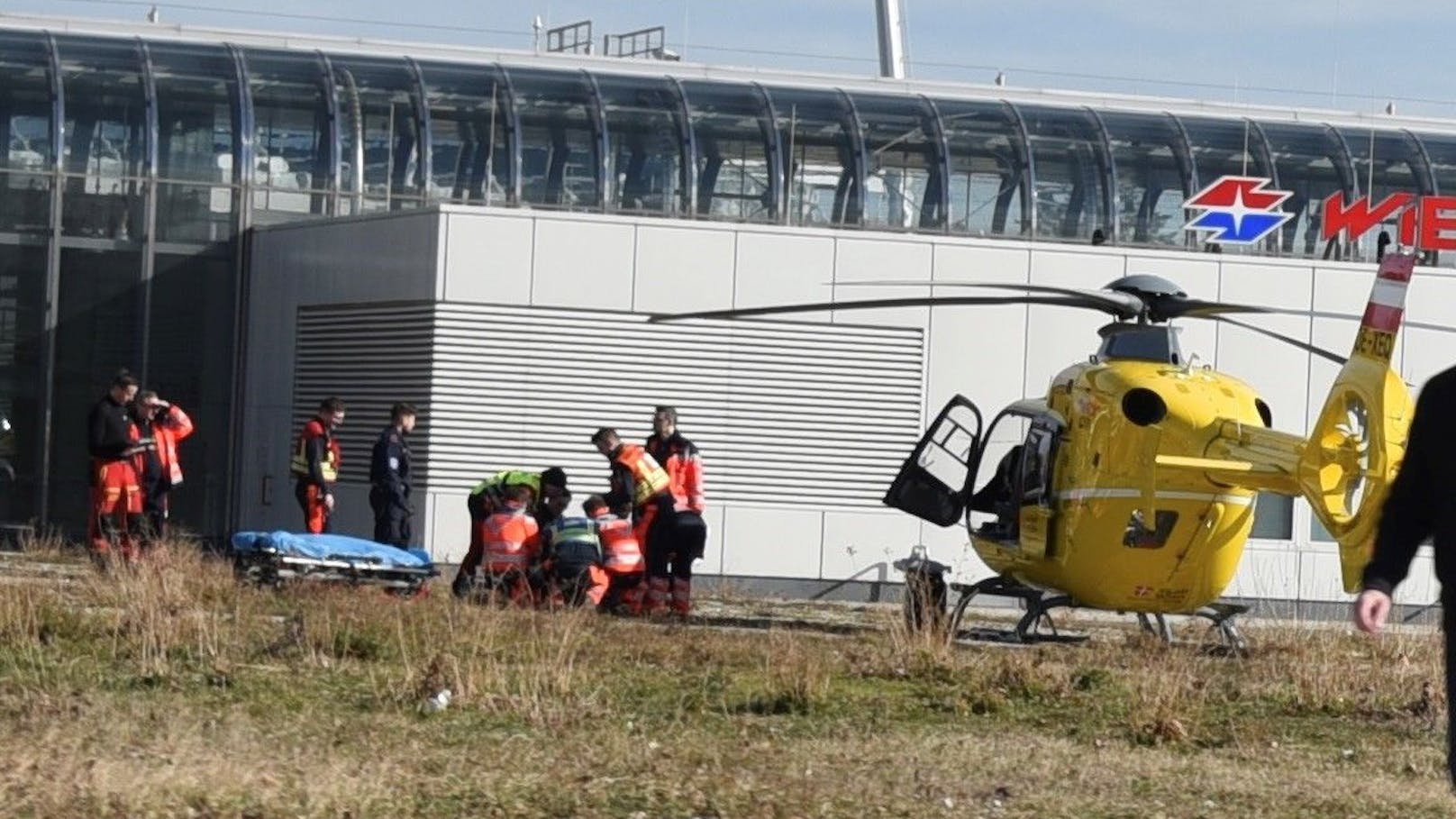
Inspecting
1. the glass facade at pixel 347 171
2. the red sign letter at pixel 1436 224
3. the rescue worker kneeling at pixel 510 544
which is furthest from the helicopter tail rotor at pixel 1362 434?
the red sign letter at pixel 1436 224

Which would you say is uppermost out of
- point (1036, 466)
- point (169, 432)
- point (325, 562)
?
point (1036, 466)

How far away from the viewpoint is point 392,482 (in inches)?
981

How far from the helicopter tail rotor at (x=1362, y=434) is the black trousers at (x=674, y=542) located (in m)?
6.19

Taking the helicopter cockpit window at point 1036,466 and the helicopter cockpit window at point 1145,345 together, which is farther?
the helicopter cockpit window at point 1036,466

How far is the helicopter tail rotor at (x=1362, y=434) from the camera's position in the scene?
1694 cm

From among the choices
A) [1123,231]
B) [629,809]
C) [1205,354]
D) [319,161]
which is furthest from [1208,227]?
[629,809]

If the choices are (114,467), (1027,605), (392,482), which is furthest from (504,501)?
(1027,605)

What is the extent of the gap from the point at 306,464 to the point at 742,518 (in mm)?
5319

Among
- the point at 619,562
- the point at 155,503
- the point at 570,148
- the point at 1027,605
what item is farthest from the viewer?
the point at 570,148

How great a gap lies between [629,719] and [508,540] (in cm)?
859

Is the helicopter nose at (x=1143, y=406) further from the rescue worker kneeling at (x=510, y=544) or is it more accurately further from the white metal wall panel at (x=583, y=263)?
the white metal wall panel at (x=583, y=263)

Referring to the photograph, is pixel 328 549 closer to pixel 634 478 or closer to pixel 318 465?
pixel 634 478

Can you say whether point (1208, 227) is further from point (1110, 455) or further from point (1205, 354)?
point (1110, 455)

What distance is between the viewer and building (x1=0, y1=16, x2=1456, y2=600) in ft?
92.2
